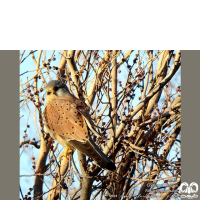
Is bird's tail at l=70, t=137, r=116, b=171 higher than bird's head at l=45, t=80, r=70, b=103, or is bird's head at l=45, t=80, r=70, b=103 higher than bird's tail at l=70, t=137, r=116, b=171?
bird's head at l=45, t=80, r=70, b=103

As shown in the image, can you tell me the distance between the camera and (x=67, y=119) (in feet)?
13.4

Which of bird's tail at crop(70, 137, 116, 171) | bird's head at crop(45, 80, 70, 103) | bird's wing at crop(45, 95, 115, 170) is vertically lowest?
bird's tail at crop(70, 137, 116, 171)

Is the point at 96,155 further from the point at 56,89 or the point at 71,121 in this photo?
the point at 56,89

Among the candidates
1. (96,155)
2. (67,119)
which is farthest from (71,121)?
(96,155)

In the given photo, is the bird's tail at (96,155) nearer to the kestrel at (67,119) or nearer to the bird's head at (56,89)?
the kestrel at (67,119)

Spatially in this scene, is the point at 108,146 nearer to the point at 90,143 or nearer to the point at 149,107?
the point at 90,143

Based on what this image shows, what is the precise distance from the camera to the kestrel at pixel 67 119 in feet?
12.5

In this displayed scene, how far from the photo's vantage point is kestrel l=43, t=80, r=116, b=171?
3807mm

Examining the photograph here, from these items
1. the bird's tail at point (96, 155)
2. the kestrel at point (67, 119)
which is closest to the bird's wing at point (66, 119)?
the kestrel at point (67, 119)

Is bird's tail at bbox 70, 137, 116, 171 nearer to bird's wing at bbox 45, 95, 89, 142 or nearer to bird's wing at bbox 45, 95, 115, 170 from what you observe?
bird's wing at bbox 45, 95, 115, 170

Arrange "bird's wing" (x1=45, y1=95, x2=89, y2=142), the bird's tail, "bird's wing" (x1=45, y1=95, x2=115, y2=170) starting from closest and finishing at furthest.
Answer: the bird's tail
"bird's wing" (x1=45, y1=95, x2=115, y2=170)
"bird's wing" (x1=45, y1=95, x2=89, y2=142)

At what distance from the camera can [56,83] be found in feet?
14.3

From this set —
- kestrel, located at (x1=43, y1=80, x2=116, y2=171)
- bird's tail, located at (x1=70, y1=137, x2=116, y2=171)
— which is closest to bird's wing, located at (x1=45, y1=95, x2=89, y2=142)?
kestrel, located at (x1=43, y1=80, x2=116, y2=171)
